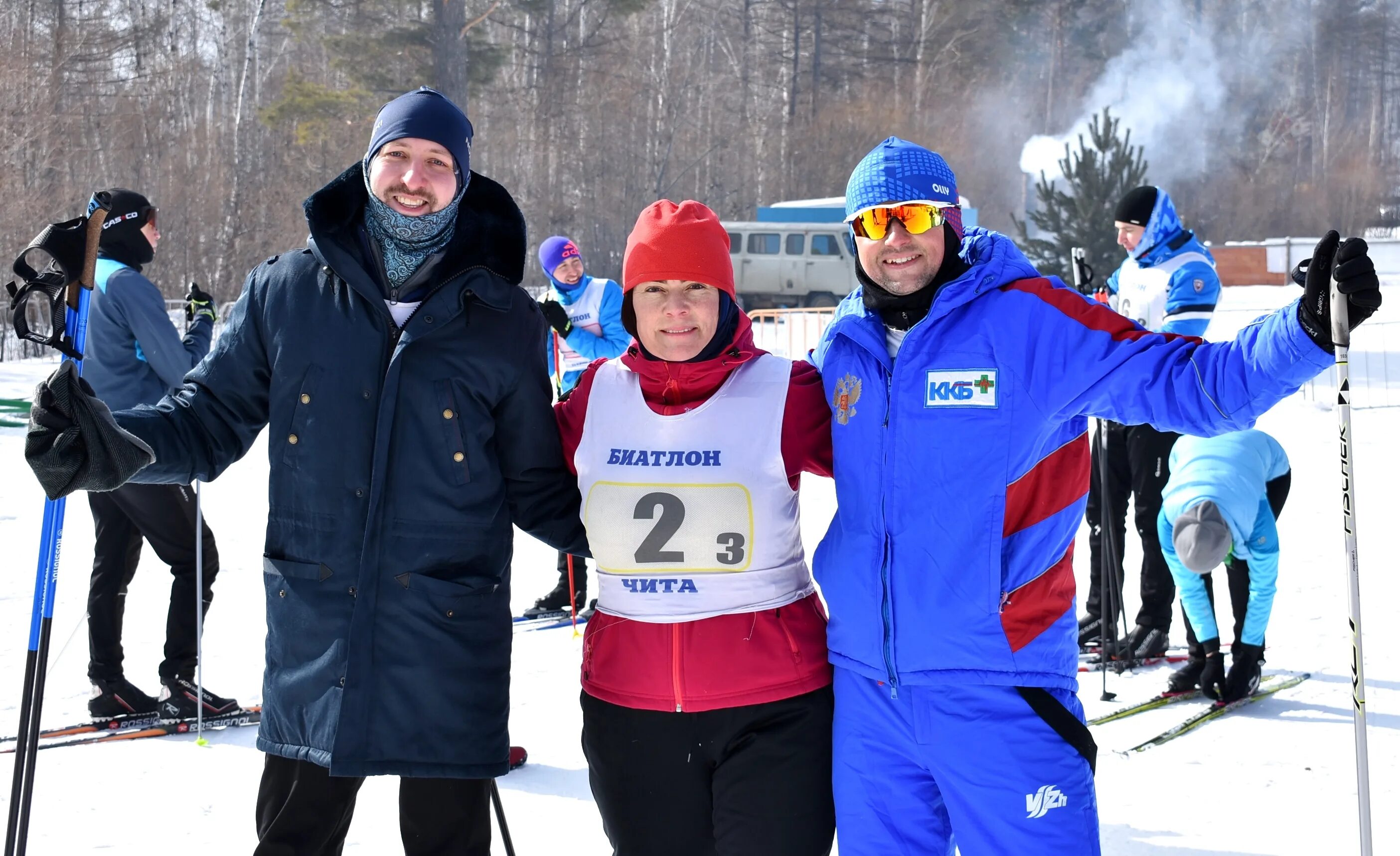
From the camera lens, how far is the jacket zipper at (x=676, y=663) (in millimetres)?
2336

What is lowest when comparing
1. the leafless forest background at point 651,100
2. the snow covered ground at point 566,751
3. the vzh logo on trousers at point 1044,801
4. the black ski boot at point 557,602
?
the snow covered ground at point 566,751

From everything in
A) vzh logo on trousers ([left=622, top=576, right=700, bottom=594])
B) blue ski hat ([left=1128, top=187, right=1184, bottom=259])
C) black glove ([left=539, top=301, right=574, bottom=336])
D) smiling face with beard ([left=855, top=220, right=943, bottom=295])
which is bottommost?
vzh logo on trousers ([left=622, top=576, right=700, bottom=594])

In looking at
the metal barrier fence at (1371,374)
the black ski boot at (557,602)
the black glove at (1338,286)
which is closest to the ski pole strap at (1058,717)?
the black glove at (1338,286)

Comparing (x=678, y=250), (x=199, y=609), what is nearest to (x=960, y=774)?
(x=678, y=250)

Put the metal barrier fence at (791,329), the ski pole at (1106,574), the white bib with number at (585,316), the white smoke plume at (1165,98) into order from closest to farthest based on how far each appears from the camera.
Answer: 1. the ski pole at (1106,574)
2. the white bib with number at (585,316)
3. the metal barrier fence at (791,329)
4. the white smoke plume at (1165,98)

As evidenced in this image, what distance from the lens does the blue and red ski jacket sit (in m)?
2.28

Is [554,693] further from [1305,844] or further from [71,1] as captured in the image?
[71,1]

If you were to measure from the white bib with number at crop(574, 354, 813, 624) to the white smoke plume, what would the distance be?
1646 inches

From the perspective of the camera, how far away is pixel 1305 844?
12.0ft

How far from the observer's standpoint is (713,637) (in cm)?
234

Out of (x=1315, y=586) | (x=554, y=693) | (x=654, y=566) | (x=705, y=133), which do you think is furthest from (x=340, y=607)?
(x=705, y=133)

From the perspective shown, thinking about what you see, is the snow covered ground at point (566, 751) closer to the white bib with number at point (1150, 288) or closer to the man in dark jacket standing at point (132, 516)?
the man in dark jacket standing at point (132, 516)

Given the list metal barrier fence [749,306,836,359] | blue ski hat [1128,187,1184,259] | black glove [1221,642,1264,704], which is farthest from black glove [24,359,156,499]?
metal barrier fence [749,306,836,359]

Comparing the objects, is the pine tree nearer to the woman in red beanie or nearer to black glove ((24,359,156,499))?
the woman in red beanie
